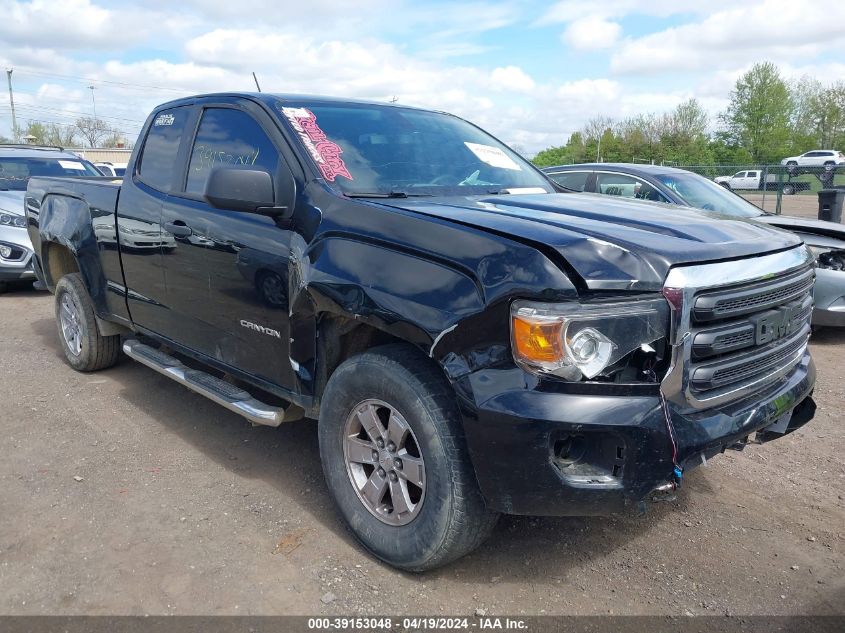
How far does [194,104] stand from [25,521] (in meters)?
2.45

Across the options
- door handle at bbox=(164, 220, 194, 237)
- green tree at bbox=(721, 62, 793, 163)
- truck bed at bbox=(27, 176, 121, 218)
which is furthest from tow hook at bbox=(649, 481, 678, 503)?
green tree at bbox=(721, 62, 793, 163)

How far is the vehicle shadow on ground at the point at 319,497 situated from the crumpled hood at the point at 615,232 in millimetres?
1339

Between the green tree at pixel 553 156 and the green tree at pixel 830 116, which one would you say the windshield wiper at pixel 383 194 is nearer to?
the green tree at pixel 553 156

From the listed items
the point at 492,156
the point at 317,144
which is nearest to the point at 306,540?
the point at 317,144

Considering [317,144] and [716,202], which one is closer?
[317,144]

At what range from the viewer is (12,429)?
14.4 ft

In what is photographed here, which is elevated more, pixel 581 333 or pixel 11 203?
pixel 11 203

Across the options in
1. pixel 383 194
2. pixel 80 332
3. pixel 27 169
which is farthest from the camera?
pixel 27 169

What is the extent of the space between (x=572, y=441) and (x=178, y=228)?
258cm

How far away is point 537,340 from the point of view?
2281mm

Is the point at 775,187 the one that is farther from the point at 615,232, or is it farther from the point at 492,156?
the point at 615,232

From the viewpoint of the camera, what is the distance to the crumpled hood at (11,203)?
8883 millimetres

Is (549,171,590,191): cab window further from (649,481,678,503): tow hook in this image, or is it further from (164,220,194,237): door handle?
(649,481,678,503): tow hook

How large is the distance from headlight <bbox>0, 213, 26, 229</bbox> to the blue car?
6.77 metres
